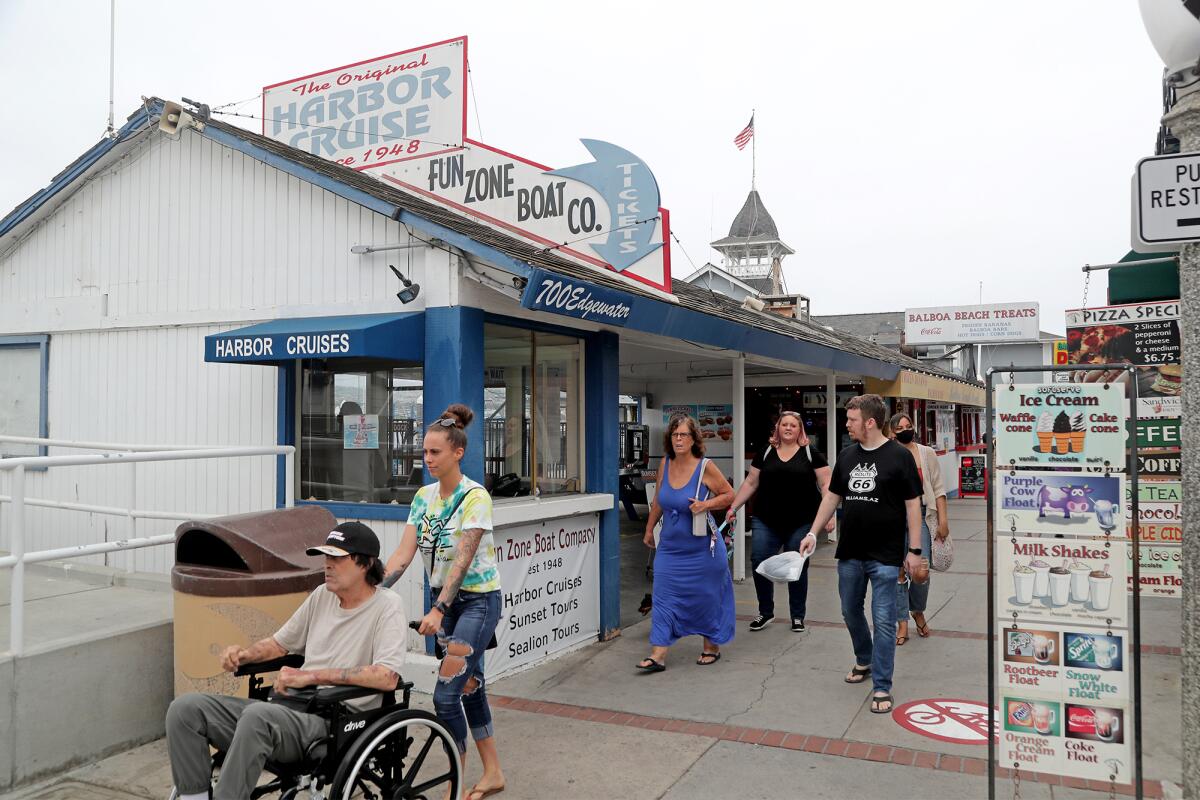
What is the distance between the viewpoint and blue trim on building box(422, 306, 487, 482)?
5930mm

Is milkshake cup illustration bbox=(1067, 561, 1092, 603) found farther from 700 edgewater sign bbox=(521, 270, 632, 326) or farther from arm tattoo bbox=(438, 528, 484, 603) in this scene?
700 edgewater sign bbox=(521, 270, 632, 326)

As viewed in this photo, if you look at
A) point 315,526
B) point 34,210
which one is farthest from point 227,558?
point 34,210

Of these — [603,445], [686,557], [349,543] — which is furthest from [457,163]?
[349,543]

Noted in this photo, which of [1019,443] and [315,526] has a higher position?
[1019,443]

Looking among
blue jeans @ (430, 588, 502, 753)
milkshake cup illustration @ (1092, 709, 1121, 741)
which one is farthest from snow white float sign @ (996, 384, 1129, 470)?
blue jeans @ (430, 588, 502, 753)

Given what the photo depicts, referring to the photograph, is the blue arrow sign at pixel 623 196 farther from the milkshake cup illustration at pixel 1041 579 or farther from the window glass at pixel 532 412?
the milkshake cup illustration at pixel 1041 579

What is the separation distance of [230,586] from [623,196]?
13.8 ft

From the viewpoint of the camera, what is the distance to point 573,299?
226 inches

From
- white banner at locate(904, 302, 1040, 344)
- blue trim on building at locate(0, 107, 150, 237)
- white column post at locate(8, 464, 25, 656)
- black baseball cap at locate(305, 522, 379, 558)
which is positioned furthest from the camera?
white banner at locate(904, 302, 1040, 344)

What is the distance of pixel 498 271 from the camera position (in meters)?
5.93

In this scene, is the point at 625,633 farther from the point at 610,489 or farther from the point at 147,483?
the point at 147,483

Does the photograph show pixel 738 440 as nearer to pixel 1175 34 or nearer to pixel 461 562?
pixel 461 562

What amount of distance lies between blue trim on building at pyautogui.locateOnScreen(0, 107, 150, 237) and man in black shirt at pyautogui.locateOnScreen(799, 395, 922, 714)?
5781 millimetres

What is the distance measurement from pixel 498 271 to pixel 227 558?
2402 mm
